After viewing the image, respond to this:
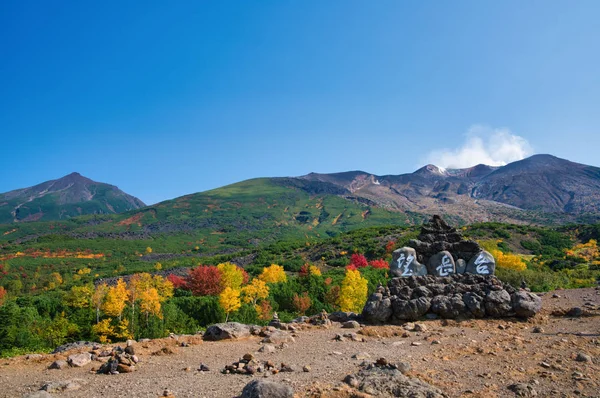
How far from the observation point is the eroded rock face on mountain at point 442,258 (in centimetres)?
1892

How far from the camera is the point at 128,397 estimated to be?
773 centimetres

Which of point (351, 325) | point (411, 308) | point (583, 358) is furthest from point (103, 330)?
point (583, 358)

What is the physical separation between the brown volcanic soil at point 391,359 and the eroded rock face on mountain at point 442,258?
4097 millimetres

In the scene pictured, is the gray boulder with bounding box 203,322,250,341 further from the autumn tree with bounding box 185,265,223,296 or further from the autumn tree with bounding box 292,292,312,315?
the autumn tree with bounding box 185,265,223,296

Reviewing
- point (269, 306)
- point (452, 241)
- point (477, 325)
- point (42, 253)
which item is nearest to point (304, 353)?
point (477, 325)

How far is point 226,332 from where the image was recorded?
13758 millimetres

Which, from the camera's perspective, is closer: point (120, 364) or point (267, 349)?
point (120, 364)

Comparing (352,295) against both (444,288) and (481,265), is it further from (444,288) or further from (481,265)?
(444,288)

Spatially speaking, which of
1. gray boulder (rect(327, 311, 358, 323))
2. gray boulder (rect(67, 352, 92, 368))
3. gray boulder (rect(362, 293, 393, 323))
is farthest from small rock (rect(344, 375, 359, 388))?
gray boulder (rect(327, 311, 358, 323))

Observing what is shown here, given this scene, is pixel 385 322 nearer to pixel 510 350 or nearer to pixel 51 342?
pixel 510 350

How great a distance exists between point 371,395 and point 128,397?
5.15 meters

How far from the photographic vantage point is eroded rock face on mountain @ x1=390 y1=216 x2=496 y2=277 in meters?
18.9

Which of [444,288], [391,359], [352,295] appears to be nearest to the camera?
→ [391,359]

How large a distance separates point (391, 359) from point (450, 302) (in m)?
6.98
